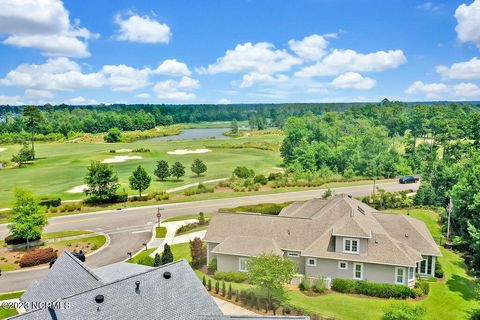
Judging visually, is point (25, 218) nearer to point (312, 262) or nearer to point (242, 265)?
point (242, 265)

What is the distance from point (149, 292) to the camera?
19234 millimetres

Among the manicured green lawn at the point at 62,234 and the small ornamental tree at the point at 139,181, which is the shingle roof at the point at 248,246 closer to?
the manicured green lawn at the point at 62,234

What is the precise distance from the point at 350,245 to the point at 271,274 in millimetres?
9311

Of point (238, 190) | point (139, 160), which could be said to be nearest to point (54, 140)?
point (139, 160)

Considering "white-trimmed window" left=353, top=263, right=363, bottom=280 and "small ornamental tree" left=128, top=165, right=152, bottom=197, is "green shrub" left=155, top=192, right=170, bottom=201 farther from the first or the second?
"white-trimmed window" left=353, top=263, right=363, bottom=280

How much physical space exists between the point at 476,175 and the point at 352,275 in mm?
22833

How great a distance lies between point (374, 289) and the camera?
1235 inches

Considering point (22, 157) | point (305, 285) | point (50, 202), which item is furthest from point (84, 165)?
point (305, 285)

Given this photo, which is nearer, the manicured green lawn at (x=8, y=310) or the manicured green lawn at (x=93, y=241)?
the manicured green lawn at (x=8, y=310)

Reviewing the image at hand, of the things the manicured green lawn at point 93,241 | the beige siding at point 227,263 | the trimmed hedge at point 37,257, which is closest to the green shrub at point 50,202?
the manicured green lawn at point 93,241

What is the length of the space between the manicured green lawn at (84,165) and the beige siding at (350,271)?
43841mm

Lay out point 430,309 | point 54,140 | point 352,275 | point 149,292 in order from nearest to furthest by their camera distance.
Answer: point 149,292 < point 430,309 < point 352,275 < point 54,140

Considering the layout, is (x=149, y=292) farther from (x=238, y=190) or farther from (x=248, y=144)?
(x=248, y=144)

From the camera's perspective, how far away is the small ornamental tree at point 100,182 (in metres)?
60.9
